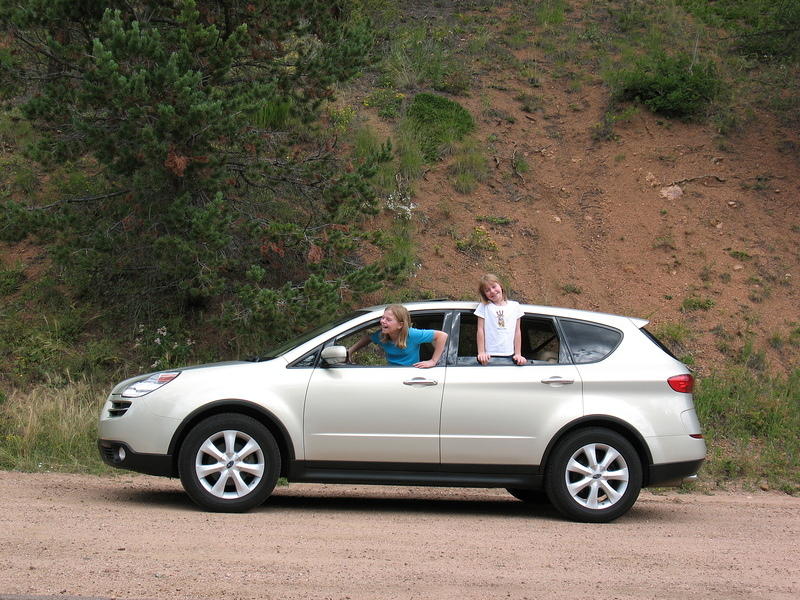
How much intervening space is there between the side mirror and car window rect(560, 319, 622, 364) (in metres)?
1.89

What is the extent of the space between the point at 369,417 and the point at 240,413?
1.01 m

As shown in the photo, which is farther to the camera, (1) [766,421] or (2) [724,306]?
(2) [724,306]

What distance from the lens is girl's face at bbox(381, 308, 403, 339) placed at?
7316 mm

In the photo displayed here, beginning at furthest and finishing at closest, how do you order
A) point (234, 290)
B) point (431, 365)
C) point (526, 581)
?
point (234, 290) < point (431, 365) < point (526, 581)

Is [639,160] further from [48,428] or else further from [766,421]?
[48,428]

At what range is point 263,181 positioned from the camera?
13422 mm

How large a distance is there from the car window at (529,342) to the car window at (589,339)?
0.10m

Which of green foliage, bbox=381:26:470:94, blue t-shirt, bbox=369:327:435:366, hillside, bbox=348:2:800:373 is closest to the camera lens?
blue t-shirt, bbox=369:327:435:366

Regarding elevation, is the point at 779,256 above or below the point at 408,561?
above

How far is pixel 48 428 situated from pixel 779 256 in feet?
40.7

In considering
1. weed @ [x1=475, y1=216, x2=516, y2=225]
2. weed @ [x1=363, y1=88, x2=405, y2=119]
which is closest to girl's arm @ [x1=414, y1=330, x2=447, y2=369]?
weed @ [x1=475, y1=216, x2=516, y2=225]

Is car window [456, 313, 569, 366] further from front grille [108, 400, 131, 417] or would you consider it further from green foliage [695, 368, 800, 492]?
green foliage [695, 368, 800, 492]

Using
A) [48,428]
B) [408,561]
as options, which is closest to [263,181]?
[48,428]

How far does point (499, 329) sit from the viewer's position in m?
7.44
